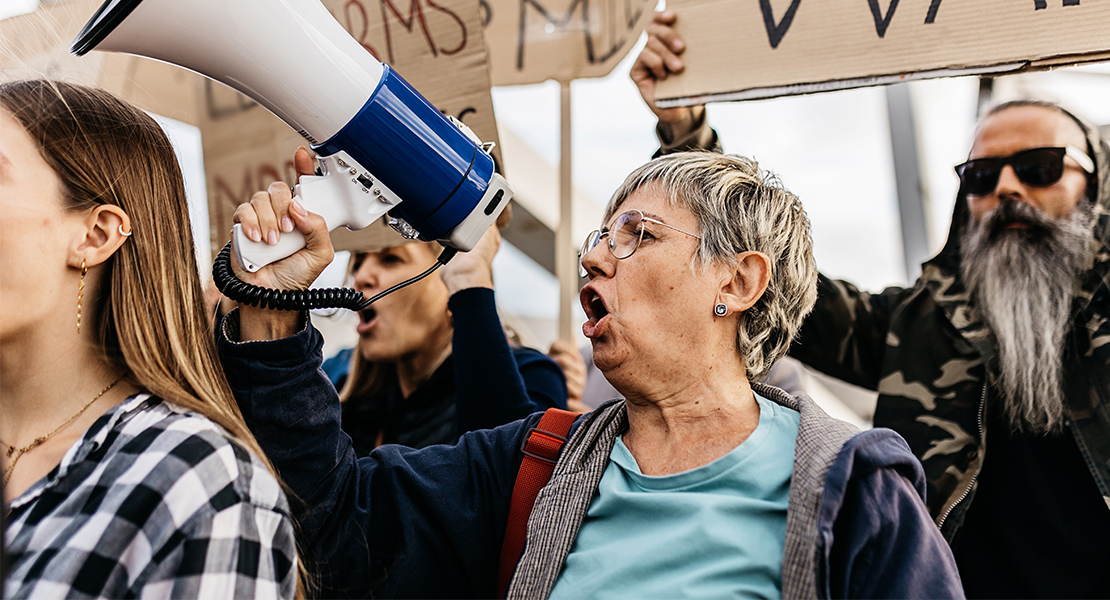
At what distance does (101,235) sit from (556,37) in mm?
1569

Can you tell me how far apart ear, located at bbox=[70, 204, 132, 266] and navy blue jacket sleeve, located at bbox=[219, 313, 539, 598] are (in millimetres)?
217

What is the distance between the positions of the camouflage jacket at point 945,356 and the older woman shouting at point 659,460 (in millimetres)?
550

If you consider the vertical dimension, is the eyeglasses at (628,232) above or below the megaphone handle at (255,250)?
below

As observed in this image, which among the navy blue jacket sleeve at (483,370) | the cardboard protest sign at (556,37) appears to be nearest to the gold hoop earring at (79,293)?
the navy blue jacket sleeve at (483,370)

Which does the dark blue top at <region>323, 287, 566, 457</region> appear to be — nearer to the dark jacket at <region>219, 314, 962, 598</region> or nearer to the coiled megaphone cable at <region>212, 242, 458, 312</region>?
the dark jacket at <region>219, 314, 962, 598</region>

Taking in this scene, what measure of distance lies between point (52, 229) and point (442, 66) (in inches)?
47.0

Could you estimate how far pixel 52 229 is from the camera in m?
1.21

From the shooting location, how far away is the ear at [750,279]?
1632 millimetres

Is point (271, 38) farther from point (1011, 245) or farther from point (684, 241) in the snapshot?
point (1011, 245)

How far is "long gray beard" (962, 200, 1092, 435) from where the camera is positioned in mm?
1959

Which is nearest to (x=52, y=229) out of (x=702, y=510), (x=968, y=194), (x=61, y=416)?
(x=61, y=416)

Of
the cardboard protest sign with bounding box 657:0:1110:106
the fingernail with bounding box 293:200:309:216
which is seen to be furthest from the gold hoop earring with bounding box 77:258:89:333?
the cardboard protest sign with bounding box 657:0:1110:106

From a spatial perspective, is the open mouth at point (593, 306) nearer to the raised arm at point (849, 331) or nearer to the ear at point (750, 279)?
the ear at point (750, 279)

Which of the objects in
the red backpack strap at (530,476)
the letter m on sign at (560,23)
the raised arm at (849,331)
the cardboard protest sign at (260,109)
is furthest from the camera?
the letter m on sign at (560,23)
